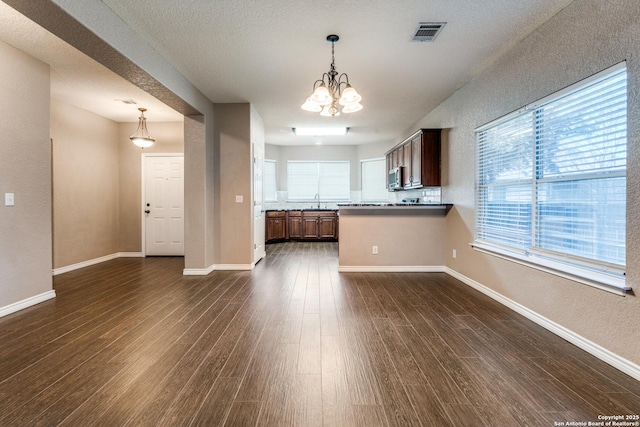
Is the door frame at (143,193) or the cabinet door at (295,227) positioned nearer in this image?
the door frame at (143,193)

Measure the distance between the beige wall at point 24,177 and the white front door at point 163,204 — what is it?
2610mm

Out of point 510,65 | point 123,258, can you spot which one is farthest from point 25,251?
point 510,65

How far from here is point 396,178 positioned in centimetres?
613

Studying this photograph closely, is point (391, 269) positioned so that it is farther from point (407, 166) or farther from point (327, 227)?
point (327, 227)

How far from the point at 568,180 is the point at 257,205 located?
429cm

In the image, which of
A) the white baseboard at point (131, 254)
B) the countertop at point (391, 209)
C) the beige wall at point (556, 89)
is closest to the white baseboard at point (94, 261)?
the white baseboard at point (131, 254)

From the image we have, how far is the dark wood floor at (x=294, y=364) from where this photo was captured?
1.57m

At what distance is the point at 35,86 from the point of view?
3.31 m

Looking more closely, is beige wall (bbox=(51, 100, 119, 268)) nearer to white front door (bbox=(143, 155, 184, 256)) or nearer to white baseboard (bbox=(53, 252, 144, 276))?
white baseboard (bbox=(53, 252, 144, 276))

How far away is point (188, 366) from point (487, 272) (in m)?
3.23

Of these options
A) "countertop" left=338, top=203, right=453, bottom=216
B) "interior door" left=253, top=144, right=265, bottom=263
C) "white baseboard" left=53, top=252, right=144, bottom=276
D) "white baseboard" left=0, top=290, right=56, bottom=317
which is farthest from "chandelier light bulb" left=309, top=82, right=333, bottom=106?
"white baseboard" left=53, top=252, right=144, bottom=276

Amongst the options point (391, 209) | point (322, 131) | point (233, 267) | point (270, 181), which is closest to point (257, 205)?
point (233, 267)

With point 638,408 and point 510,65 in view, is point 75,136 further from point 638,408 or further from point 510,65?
point 638,408

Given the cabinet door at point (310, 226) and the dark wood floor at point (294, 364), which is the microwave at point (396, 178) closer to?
the cabinet door at point (310, 226)
